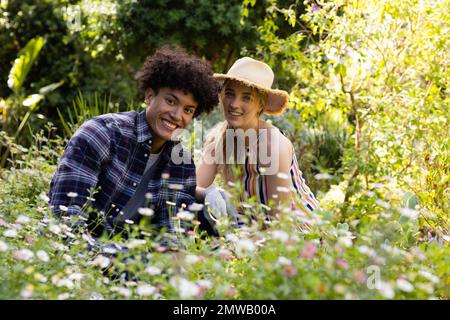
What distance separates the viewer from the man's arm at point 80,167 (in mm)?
3062

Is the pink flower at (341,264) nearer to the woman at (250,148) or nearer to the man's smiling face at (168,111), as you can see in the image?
the woman at (250,148)

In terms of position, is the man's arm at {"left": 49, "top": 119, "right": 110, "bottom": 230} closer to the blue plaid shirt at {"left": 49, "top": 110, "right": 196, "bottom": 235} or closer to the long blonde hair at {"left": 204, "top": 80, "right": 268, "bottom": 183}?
the blue plaid shirt at {"left": 49, "top": 110, "right": 196, "bottom": 235}

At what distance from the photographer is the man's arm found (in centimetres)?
306

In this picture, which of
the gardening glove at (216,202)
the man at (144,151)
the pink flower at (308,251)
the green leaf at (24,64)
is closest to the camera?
the pink flower at (308,251)

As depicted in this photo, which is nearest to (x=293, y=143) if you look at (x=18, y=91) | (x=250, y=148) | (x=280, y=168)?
(x=250, y=148)

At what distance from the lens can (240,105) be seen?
3.72 metres

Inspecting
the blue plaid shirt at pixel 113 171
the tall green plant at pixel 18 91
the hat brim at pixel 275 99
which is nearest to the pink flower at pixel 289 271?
the blue plaid shirt at pixel 113 171

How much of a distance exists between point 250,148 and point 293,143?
2886 mm

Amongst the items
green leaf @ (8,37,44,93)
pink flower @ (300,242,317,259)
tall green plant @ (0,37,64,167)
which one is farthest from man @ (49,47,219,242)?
green leaf @ (8,37,44,93)

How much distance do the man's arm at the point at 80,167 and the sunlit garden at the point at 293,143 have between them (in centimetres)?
16

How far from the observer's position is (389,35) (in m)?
5.14

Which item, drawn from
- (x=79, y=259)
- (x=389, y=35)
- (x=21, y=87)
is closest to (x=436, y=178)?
(x=389, y=35)

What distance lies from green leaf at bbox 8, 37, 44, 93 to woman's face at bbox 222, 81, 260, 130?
476 cm
